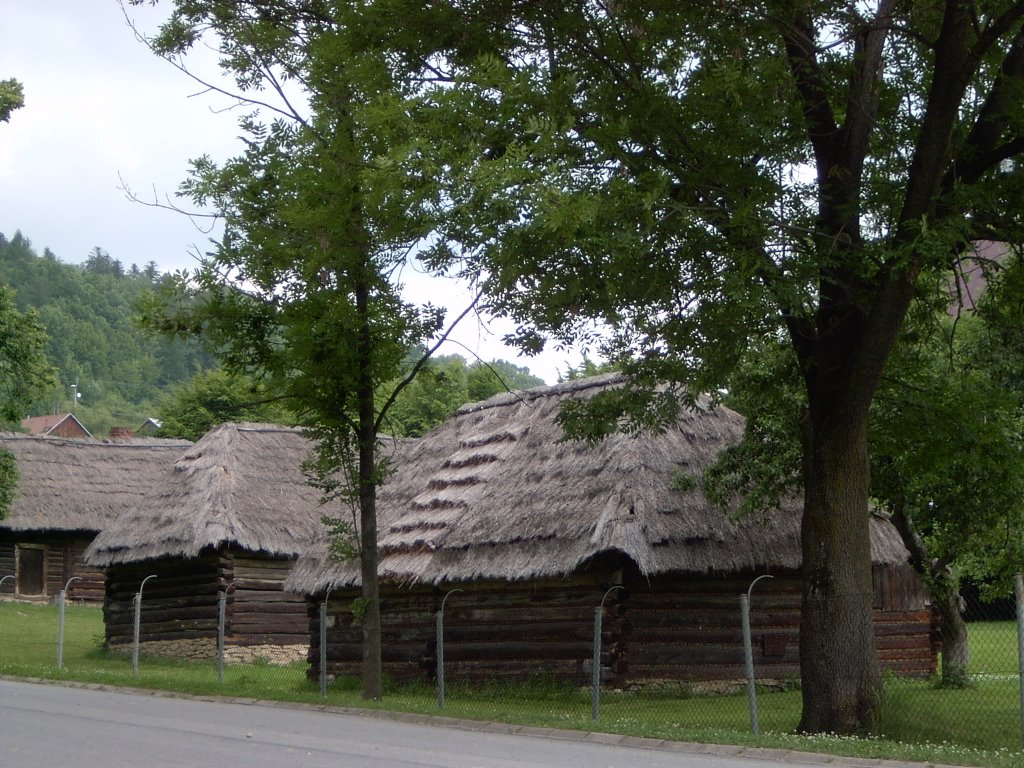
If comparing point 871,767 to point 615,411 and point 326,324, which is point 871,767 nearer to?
point 615,411

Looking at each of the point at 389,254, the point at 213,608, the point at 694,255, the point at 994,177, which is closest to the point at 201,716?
the point at 389,254

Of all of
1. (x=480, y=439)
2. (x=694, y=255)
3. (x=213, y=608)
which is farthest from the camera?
(x=213, y=608)

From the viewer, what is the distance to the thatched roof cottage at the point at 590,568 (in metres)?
18.6

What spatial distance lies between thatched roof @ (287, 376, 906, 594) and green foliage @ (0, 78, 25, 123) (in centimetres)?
1274

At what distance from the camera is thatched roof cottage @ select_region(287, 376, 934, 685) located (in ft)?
61.1

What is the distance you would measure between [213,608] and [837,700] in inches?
727

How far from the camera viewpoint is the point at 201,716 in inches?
547

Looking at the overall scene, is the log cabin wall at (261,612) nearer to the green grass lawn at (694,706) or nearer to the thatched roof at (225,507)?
the thatched roof at (225,507)

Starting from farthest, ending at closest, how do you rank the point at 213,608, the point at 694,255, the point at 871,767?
the point at 213,608
the point at 694,255
the point at 871,767

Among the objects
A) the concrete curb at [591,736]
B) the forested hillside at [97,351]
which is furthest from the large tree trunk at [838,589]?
the forested hillside at [97,351]

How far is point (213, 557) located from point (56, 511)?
15.0m

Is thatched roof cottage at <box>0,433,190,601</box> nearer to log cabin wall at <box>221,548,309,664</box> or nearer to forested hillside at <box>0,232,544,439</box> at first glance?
log cabin wall at <box>221,548,309,664</box>

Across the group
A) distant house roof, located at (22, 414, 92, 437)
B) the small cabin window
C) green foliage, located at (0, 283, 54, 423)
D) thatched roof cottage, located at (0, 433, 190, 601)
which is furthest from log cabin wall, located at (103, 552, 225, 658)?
distant house roof, located at (22, 414, 92, 437)

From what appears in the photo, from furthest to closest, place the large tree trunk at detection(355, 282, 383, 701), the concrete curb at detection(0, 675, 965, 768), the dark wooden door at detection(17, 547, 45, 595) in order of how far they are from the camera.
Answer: the dark wooden door at detection(17, 547, 45, 595), the large tree trunk at detection(355, 282, 383, 701), the concrete curb at detection(0, 675, 965, 768)
